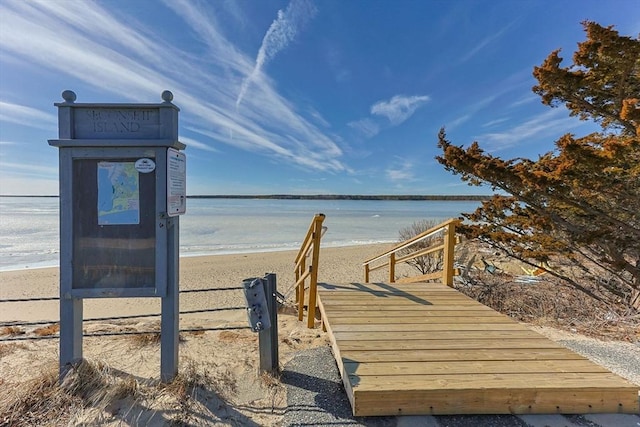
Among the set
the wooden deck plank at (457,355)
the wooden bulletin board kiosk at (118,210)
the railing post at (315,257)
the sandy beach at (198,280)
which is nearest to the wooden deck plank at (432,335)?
the wooden deck plank at (457,355)

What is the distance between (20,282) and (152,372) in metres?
9.97

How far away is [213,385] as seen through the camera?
251 cm

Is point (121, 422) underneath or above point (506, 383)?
underneath

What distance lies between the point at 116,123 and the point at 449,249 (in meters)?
4.00

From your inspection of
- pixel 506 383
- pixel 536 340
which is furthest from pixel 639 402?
pixel 506 383

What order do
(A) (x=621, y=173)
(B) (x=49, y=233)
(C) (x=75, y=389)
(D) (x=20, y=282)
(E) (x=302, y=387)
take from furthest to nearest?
1. (B) (x=49, y=233)
2. (D) (x=20, y=282)
3. (A) (x=621, y=173)
4. (E) (x=302, y=387)
5. (C) (x=75, y=389)

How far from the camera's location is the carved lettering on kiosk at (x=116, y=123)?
8.07ft

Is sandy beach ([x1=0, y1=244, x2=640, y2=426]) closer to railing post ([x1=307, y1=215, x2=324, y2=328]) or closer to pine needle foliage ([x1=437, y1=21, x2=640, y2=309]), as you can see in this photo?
railing post ([x1=307, y1=215, x2=324, y2=328])

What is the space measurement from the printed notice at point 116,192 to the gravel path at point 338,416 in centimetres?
182

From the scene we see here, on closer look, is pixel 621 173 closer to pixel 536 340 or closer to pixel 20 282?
pixel 536 340

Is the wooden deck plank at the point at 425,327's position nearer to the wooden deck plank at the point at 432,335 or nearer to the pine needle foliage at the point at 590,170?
the wooden deck plank at the point at 432,335

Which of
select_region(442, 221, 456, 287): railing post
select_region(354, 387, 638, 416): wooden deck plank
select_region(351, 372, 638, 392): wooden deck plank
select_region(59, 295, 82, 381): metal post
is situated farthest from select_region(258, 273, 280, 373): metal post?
select_region(442, 221, 456, 287): railing post

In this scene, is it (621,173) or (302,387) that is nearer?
(302,387)

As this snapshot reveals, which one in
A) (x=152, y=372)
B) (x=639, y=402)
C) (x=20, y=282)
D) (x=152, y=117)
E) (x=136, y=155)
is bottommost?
(x=20, y=282)
